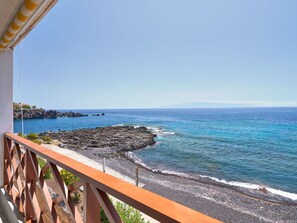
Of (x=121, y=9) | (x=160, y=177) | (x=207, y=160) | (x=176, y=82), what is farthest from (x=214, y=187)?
(x=176, y=82)

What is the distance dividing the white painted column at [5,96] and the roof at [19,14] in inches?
17.3

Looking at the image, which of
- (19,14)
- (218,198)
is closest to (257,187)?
(218,198)

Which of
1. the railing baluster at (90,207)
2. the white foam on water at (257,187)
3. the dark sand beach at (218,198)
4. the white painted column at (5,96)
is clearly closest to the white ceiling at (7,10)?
the white painted column at (5,96)

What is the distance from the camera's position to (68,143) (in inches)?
790

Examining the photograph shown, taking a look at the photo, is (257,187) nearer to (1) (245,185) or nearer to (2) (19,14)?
(1) (245,185)

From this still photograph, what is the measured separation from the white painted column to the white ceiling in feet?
2.15

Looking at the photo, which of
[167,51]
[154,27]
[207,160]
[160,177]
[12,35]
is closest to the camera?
[12,35]

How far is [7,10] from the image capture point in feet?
5.29

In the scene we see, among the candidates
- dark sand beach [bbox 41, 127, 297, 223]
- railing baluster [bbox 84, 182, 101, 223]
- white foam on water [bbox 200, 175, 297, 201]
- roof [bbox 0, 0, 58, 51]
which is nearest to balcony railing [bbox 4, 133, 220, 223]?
railing baluster [bbox 84, 182, 101, 223]

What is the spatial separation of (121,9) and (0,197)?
6.59 meters

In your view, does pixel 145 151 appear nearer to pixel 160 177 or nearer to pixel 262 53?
pixel 160 177

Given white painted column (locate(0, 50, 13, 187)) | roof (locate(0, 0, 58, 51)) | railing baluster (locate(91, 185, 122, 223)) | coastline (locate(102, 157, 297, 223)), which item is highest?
roof (locate(0, 0, 58, 51))

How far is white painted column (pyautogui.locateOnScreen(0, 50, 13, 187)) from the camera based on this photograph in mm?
2412

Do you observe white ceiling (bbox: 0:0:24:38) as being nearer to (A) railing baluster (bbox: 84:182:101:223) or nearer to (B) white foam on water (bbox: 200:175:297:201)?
(A) railing baluster (bbox: 84:182:101:223)
